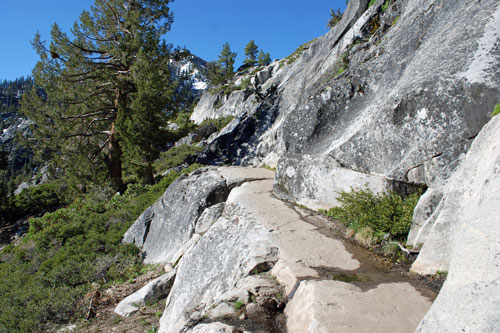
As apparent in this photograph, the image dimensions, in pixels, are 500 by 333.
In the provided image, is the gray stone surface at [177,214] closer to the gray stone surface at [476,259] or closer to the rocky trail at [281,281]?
the rocky trail at [281,281]

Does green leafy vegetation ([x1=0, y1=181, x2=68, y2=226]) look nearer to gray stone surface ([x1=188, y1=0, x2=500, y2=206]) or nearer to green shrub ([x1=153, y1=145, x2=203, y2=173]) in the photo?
green shrub ([x1=153, y1=145, x2=203, y2=173])

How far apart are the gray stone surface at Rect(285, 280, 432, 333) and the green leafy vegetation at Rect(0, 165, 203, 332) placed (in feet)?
21.9

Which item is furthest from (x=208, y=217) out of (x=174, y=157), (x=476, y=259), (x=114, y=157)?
(x=174, y=157)

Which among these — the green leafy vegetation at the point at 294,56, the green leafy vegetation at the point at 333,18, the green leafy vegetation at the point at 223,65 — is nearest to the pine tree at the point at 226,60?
the green leafy vegetation at the point at 223,65

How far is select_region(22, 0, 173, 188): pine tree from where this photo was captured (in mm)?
17625

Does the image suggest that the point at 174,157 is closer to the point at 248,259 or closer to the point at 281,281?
the point at 248,259

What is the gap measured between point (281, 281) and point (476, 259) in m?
2.85

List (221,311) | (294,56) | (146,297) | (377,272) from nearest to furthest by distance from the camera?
(221,311)
(377,272)
(146,297)
(294,56)

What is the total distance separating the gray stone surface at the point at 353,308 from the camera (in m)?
3.65

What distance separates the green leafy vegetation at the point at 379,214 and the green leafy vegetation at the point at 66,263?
7.01 metres

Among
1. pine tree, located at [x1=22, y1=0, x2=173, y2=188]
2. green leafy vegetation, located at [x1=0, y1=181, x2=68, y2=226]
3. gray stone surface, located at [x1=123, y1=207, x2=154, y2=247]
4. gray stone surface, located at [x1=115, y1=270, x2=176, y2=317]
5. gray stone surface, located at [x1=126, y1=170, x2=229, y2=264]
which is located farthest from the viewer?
green leafy vegetation, located at [x1=0, y1=181, x2=68, y2=226]

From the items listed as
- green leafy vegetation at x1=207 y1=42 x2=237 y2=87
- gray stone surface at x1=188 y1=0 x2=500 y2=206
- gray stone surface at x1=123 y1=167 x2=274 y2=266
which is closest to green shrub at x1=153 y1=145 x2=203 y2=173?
gray stone surface at x1=123 y1=167 x2=274 y2=266

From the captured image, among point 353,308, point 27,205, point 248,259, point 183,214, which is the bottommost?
point 353,308

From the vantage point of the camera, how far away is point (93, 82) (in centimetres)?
1870
